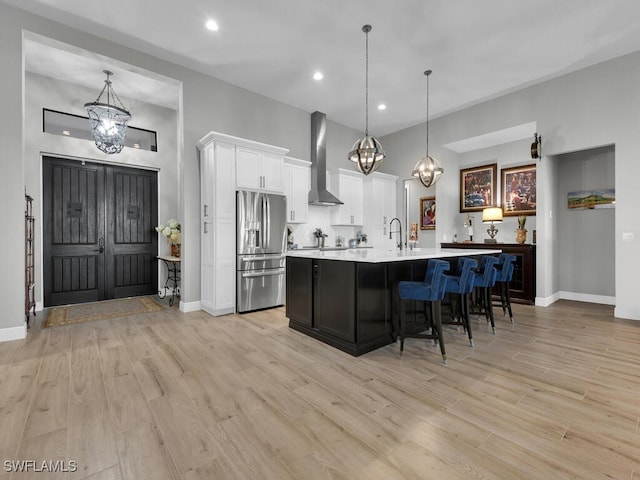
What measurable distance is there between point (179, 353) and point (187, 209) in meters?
2.47

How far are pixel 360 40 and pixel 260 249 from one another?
3.35 metres

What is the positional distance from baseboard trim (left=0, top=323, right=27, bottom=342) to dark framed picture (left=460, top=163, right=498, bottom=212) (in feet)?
25.4

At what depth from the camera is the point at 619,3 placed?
11.0 ft

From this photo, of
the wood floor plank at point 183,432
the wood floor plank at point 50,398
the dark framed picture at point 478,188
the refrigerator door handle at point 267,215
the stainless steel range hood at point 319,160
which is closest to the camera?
the wood floor plank at point 183,432

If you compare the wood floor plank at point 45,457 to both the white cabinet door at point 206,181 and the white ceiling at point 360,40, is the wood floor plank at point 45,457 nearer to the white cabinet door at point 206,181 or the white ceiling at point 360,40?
the white cabinet door at point 206,181

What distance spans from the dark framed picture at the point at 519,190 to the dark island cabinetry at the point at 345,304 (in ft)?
Result: 14.2

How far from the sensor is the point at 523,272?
5301mm

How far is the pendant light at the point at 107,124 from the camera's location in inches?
177

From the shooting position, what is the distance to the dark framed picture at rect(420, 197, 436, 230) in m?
7.08

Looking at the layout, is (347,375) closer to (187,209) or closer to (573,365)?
(573,365)

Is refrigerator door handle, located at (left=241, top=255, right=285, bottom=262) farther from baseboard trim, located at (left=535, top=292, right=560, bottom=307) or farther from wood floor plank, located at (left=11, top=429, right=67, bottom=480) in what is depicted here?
baseboard trim, located at (left=535, top=292, right=560, bottom=307)

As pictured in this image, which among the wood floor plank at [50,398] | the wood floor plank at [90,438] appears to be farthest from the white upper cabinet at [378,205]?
the wood floor plank at [90,438]

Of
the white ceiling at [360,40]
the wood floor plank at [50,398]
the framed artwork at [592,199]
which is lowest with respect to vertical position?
the wood floor plank at [50,398]

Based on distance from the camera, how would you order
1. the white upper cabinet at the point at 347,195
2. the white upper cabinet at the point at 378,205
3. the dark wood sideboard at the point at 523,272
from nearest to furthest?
the dark wood sideboard at the point at 523,272 → the white upper cabinet at the point at 347,195 → the white upper cabinet at the point at 378,205
